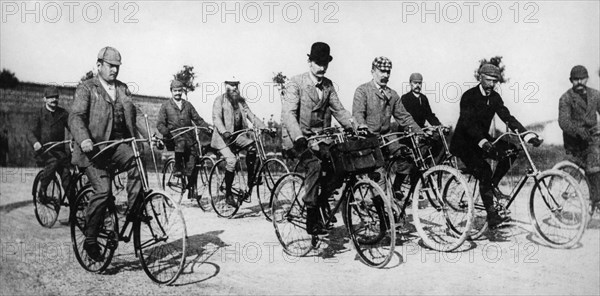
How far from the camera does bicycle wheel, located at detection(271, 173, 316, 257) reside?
192 inches

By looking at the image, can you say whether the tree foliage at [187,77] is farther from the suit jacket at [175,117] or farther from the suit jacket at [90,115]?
the suit jacket at [90,115]

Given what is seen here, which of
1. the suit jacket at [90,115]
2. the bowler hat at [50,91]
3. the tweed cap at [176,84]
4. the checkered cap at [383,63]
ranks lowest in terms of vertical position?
the suit jacket at [90,115]

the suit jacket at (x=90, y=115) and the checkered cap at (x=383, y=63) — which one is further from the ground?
the checkered cap at (x=383, y=63)

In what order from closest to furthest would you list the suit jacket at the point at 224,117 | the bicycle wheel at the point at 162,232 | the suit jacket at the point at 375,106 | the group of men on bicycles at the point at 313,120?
the bicycle wheel at the point at 162,232
the group of men on bicycles at the point at 313,120
the suit jacket at the point at 375,106
the suit jacket at the point at 224,117

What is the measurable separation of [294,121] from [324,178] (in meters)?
0.65

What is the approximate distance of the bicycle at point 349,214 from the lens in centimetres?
435

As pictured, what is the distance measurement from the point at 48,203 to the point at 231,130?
2.42 m

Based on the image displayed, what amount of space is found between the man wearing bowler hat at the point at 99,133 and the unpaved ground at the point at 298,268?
45 cm

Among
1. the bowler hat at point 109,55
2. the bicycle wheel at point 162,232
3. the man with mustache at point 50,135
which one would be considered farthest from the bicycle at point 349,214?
the man with mustache at point 50,135

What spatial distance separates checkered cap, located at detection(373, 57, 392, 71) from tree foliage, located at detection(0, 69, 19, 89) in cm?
384

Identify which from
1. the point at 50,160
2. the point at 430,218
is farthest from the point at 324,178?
the point at 50,160

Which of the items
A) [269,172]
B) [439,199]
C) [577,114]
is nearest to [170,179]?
[269,172]

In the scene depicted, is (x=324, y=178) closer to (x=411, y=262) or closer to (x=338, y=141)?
(x=338, y=141)

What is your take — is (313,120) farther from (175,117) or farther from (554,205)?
(554,205)
